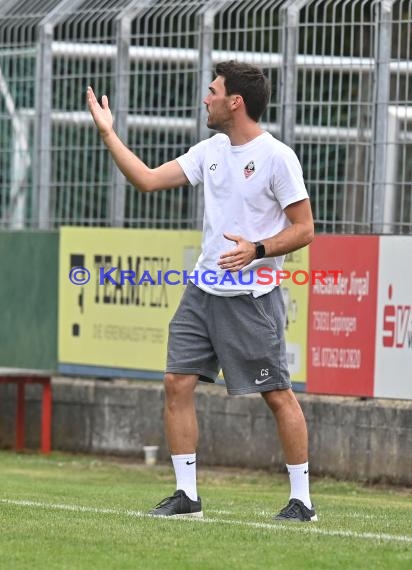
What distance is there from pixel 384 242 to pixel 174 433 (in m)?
4.26

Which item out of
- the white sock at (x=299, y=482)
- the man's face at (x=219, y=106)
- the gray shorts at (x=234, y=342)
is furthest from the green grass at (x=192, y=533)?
the man's face at (x=219, y=106)

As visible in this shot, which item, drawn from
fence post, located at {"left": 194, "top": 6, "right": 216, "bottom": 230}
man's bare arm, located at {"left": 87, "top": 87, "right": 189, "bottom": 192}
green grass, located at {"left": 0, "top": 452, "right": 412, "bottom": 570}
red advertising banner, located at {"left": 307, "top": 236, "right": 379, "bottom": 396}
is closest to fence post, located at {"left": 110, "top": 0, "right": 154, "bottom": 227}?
fence post, located at {"left": 194, "top": 6, "right": 216, "bottom": 230}

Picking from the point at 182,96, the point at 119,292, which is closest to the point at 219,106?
the point at 182,96

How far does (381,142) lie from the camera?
12.1 metres

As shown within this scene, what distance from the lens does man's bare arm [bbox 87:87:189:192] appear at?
789cm

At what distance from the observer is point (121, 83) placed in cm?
1384

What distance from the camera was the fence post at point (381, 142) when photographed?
12.0 m

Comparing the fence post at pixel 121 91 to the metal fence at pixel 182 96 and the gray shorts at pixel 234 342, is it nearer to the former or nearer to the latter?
the metal fence at pixel 182 96

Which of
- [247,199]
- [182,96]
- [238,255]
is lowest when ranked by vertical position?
[238,255]

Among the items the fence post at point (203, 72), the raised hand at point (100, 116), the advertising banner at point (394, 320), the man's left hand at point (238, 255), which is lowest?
the advertising banner at point (394, 320)

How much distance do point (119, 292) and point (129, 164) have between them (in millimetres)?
5709

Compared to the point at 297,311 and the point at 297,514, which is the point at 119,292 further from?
the point at 297,514

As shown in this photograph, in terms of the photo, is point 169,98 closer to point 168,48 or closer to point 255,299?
point 168,48

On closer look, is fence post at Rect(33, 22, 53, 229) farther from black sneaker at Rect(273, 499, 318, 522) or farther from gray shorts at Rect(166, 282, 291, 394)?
black sneaker at Rect(273, 499, 318, 522)
